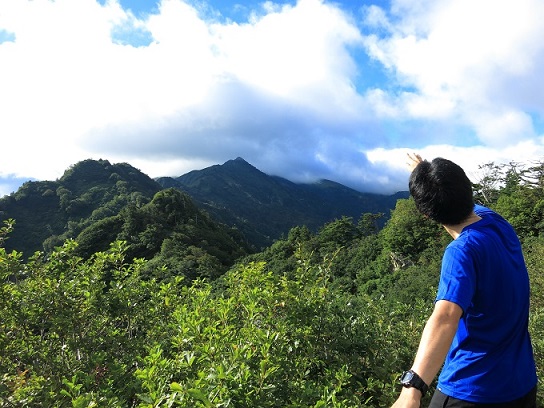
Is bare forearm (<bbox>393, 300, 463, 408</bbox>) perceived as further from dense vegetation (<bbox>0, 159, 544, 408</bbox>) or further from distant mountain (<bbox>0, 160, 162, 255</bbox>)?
distant mountain (<bbox>0, 160, 162, 255</bbox>)

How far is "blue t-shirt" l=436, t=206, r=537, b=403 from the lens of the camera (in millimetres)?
1489

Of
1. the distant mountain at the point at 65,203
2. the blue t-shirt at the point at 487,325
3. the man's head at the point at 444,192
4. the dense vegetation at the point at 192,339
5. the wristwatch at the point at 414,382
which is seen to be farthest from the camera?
the distant mountain at the point at 65,203

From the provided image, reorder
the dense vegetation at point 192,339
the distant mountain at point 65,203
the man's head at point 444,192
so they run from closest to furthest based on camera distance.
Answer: the man's head at point 444,192
the dense vegetation at point 192,339
the distant mountain at point 65,203

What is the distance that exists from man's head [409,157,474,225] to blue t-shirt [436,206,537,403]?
12 centimetres

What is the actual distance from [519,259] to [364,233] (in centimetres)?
5419

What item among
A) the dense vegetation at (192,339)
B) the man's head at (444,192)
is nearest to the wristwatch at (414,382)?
the dense vegetation at (192,339)

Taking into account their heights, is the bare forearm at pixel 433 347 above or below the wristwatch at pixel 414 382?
above

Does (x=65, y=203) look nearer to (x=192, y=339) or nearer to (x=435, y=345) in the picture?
(x=192, y=339)

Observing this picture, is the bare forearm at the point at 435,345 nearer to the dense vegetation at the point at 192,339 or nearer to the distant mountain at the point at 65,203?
the dense vegetation at the point at 192,339

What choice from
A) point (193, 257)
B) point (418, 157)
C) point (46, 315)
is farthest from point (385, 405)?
point (193, 257)

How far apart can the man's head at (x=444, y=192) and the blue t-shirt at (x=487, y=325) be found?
0.12 meters

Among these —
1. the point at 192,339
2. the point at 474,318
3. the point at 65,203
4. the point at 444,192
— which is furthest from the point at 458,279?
the point at 65,203

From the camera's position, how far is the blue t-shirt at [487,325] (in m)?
1.49

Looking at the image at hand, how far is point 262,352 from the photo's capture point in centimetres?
188
